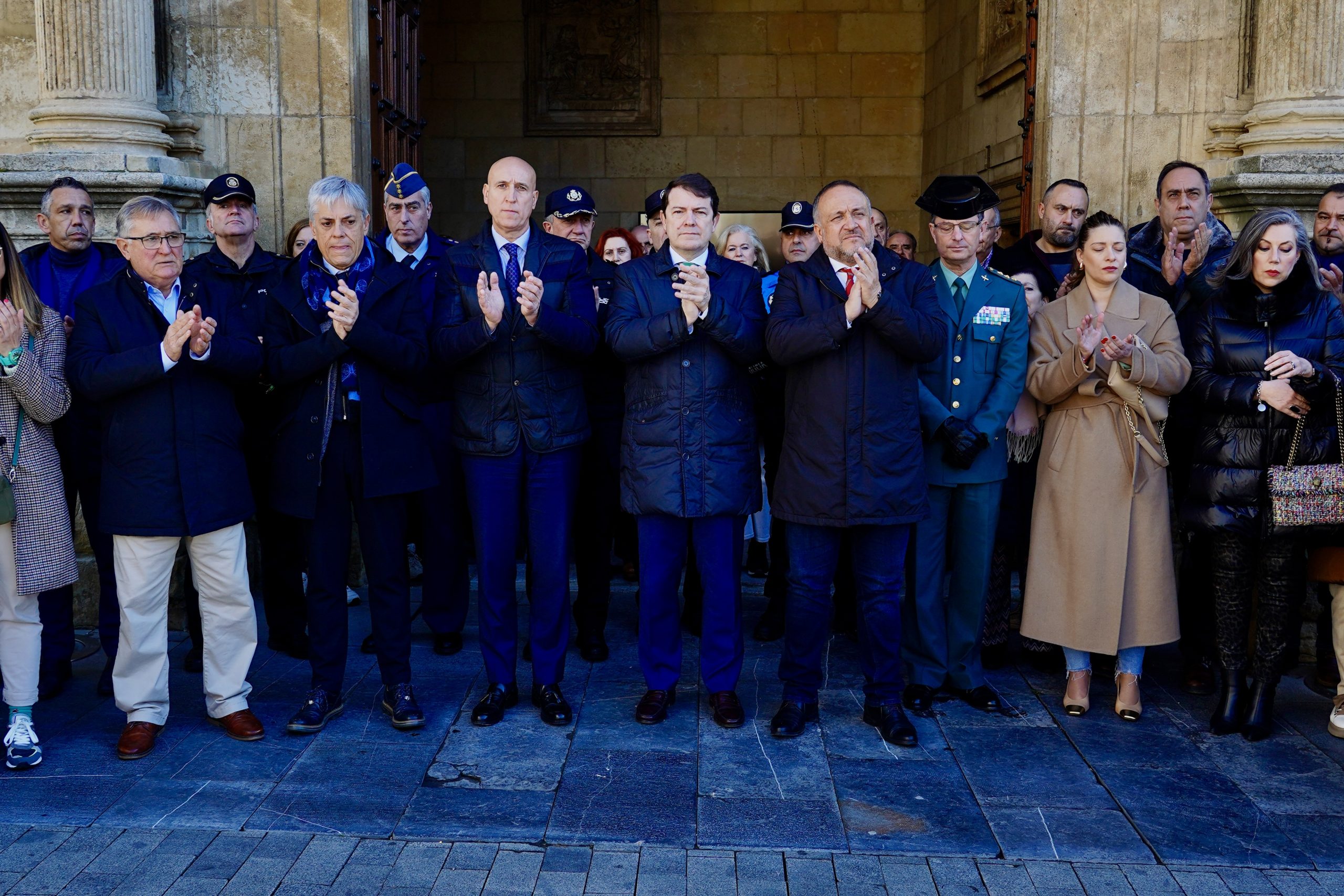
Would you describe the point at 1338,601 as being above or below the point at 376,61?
below

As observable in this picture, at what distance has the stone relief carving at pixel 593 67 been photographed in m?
11.9

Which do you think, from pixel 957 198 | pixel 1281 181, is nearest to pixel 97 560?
pixel 957 198

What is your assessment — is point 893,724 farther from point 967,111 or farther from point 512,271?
point 967,111

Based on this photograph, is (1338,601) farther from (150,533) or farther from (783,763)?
(150,533)

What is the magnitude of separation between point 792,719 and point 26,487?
9.56ft

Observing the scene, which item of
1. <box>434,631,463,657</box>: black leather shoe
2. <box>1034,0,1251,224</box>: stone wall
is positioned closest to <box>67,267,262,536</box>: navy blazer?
<box>434,631,463,657</box>: black leather shoe

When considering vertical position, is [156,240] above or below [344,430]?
above

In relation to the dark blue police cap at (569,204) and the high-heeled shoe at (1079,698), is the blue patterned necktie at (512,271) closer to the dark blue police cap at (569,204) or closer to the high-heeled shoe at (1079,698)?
the dark blue police cap at (569,204)

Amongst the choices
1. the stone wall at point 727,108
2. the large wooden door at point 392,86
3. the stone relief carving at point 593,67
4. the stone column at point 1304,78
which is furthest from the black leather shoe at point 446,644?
the stone relief carving at point 593,67

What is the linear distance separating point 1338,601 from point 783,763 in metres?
2.30

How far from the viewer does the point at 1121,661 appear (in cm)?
498

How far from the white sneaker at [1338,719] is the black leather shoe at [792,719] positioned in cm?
196

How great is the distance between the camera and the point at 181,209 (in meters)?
6.57

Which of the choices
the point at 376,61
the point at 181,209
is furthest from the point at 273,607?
the point at 376,61
